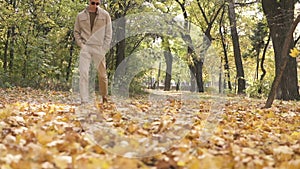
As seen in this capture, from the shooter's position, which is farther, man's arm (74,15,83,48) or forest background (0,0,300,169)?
man's arm (74,15,83,48)

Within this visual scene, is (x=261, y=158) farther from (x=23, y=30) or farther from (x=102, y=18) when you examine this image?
(x=23, y=30)

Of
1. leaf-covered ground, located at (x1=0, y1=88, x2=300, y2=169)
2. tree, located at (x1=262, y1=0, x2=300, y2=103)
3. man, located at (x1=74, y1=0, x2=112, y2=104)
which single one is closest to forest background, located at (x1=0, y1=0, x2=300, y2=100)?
tree, located at (x1=262, y1=0, x2=300, y2=103)

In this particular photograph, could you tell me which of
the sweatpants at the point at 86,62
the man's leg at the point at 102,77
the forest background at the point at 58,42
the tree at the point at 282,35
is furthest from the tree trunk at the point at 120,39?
the sweatpants at the point at 86,62

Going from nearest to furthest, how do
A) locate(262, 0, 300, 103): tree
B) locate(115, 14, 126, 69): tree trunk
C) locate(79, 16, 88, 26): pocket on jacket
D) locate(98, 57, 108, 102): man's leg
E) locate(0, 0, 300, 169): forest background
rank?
locate(0, 0, 300, 169): forest background
locate(79, 16, 88, 26): pocket on jacket
locate(98, 57, 108, 102): man's leg
locate(262, 0, 300, 103): tree
locate(115, 14, 126, 69): tree trunk

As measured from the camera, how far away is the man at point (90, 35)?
20.1 ft

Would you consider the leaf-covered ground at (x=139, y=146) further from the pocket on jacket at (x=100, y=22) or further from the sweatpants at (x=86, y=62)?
the pocket on jacket at (x=100, y=22)

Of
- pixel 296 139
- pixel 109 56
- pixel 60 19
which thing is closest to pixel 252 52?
pixel 109 56

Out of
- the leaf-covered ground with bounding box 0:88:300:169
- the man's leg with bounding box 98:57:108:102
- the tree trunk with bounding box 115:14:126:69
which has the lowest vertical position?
the leaf-covered ground with bounding box 0:88:300:169

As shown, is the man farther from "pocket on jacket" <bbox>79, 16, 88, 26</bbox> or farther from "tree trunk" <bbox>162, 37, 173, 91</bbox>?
"tree trunk" <bbox>162, 37, 173, 91</bbox>

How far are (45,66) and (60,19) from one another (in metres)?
3.45

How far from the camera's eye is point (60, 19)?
17.3 m

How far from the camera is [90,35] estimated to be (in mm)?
6176

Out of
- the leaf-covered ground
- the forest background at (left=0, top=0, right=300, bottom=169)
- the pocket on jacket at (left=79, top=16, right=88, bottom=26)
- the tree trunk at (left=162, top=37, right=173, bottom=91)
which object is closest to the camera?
the leaf-covered ground

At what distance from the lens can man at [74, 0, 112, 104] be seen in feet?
20.1
